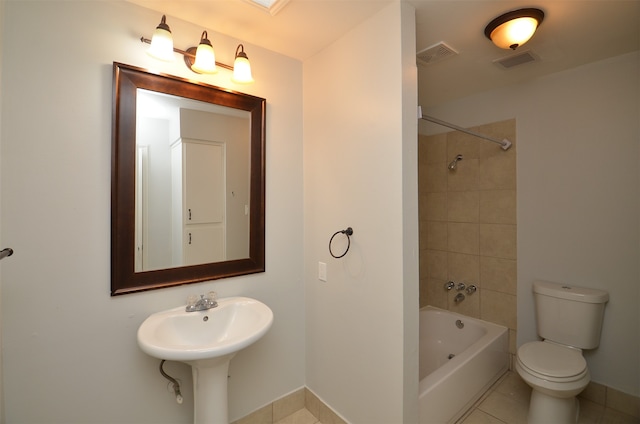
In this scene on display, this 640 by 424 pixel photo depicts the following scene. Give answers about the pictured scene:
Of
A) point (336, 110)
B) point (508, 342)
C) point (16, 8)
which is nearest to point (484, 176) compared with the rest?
point (508, 342)

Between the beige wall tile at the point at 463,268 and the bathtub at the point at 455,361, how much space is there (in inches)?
13.7

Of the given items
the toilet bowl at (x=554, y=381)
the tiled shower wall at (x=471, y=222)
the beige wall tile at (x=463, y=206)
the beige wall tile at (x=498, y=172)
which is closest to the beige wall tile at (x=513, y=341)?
the tiled shower wall at (x=471, y=222)

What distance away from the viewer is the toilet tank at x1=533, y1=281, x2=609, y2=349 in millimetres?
1864

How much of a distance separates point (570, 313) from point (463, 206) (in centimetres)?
109

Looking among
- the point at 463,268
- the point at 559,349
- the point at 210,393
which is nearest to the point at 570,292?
the point at 559,349

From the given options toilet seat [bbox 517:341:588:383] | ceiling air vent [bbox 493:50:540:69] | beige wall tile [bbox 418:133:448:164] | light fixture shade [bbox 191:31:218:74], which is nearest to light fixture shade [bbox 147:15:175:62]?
light fixture shade [bbox 191:31:218:74]

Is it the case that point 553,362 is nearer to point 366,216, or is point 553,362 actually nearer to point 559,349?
point 559,349

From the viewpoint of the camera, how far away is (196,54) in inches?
54.7

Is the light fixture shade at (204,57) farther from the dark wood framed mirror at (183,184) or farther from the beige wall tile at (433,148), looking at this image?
the beige wall tile at (433,148)

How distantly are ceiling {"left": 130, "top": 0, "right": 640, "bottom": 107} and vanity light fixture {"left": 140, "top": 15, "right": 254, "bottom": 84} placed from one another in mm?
141

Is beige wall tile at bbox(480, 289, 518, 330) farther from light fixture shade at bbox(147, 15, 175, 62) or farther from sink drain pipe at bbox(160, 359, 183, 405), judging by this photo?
light fixture shade at bbox(147, 15, 175, 62)

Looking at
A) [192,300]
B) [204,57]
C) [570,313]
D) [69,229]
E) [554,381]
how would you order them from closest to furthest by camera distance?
[69,229] → [204,57] → [192,300] → [554,381] → [570,313]

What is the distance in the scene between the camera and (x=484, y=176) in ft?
8.10

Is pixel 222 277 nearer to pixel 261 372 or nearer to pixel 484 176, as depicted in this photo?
pixel 261 372
